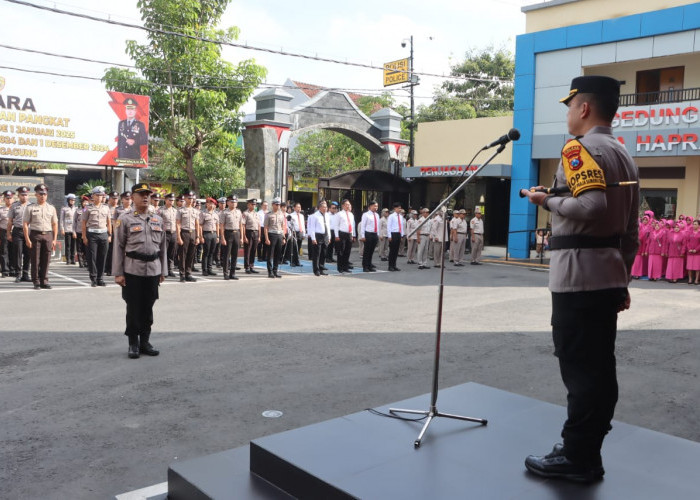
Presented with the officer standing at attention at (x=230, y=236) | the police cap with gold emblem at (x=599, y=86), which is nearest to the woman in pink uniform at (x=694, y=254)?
the officer standing at attention at (x=230, y=236)

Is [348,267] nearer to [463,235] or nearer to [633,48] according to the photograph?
[463,235]

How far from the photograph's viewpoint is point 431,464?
3348 millimetres

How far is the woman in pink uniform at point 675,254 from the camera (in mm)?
15391

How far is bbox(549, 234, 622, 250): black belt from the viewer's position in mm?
3037

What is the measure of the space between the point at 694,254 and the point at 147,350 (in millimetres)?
13556

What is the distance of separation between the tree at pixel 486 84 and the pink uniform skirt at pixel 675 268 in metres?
23.7

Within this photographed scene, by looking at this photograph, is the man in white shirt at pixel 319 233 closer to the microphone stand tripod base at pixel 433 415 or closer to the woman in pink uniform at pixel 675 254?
the woman in pink uniform at pixel 675 254

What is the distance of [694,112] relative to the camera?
18.0 m

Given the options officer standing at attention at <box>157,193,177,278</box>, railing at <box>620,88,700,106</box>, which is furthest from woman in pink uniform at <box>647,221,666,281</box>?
officer standing at attention at <box>157,193,177,278</box>

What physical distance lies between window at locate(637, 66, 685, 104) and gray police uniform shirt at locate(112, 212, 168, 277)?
17814 millimetres

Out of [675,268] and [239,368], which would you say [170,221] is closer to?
[239,368]

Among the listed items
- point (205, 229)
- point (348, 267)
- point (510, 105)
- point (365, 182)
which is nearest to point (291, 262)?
point (348, 267)

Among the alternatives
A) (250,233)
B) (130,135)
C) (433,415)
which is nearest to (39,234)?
(250,233)

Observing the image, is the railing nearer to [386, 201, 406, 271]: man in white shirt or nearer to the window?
the window
